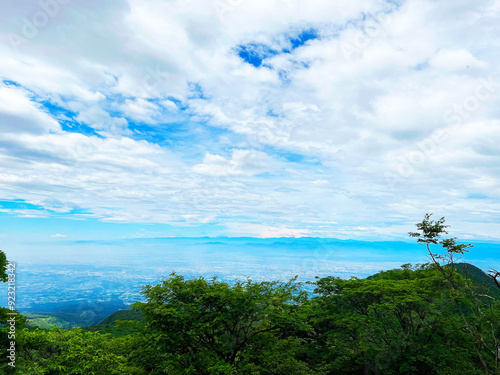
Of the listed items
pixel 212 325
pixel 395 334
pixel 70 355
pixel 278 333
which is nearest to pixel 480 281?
pixel 395 334

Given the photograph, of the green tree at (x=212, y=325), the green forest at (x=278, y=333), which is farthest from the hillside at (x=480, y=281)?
the green tree at (x=212, y=325)

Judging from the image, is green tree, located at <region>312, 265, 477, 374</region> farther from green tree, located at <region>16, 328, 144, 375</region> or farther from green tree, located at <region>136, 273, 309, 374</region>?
green tree, located at <region>16, 328, 144, 375</region>

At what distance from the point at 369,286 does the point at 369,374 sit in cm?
752

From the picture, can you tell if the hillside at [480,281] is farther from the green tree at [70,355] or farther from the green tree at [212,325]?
the green tree at [70,355]

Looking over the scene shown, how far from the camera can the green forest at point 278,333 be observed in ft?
46.3

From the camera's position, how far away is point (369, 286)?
21703 mm

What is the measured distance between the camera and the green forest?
1412cm

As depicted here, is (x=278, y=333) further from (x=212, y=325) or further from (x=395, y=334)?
(x=395, y=334)

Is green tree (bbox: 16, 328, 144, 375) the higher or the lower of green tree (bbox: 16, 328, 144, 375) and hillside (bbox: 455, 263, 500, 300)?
the lower

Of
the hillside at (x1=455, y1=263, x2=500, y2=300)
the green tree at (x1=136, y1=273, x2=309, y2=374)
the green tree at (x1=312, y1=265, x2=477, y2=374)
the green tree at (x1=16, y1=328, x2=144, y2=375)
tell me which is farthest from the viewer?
the green tree at (x1=312, y1=265, x2=477, y2=374)

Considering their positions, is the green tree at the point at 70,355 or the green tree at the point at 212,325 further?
the green tree at the point at 70,355

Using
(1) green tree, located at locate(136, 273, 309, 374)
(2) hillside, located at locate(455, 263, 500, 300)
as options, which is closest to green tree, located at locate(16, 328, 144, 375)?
(1) green tree, located at locate(136, 273, 309, 374)

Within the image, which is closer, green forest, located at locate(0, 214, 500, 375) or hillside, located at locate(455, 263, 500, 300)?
green forest, located at locate(0, 214, 500, 375)

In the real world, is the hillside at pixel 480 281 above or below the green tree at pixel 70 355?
above
